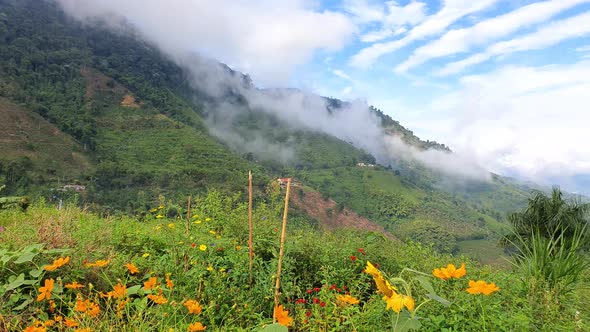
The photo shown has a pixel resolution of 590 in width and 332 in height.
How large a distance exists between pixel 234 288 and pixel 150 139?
6964 cm

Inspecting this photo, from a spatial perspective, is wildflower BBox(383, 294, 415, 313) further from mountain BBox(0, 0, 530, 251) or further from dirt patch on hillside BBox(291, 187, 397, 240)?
dirt patch on hillside BBox(291, 187, 397, 240)

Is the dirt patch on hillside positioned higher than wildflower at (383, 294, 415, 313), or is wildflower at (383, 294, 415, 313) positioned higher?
wildflower at (383, 294, 415, 313)

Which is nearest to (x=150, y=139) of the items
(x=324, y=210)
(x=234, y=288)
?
(x=324, y=210)

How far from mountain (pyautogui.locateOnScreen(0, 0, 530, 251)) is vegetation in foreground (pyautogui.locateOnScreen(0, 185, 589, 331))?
1.97 meters

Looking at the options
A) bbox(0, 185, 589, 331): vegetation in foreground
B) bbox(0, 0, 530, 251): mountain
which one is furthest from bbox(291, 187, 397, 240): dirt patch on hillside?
bbox(0, 185, 589, 331): vegetation in foreground

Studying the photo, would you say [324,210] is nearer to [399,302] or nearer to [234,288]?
[234,288]

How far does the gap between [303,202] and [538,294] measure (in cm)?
7087

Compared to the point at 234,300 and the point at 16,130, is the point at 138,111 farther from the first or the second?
the point at 234,300

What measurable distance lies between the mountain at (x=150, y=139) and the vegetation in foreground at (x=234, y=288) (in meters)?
1.97

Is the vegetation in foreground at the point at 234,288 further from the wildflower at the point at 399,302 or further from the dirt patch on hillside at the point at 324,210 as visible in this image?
the dirt patch on hillside at the point at 324,210

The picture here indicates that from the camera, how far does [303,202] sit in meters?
73.5

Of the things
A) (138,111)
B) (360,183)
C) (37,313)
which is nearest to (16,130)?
(138,111)

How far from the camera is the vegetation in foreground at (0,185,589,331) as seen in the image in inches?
85.0

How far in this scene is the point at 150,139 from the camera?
66000mm
